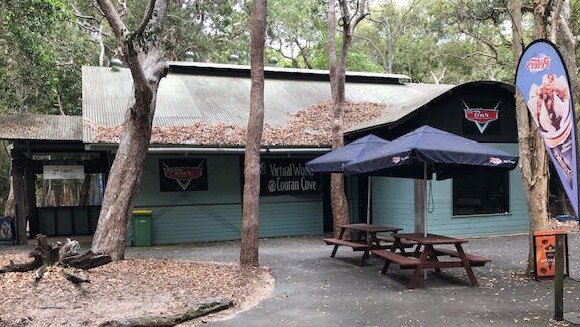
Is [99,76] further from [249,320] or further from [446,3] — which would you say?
[446,3]

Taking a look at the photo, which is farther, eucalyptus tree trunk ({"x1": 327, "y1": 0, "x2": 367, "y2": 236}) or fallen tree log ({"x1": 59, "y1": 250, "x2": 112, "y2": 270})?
eucalyptus tree trunk ({"x1": 327, "y1": 0, "x2": 367, "y2": 236})

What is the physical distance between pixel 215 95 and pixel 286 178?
3.55m

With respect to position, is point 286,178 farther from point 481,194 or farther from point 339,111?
point 481,194

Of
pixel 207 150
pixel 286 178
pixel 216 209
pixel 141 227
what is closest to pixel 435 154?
pixel 207 150

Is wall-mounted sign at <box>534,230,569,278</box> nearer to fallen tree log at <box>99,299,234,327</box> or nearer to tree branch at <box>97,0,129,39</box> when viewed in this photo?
fallen tree log at <box>99,299,234,327</box>

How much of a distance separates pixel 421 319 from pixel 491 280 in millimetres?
2540

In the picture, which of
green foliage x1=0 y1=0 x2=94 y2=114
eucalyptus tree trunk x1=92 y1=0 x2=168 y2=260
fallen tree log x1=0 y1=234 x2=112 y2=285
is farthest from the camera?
green foliage x1=0 y1=0 x2=94 y2=114

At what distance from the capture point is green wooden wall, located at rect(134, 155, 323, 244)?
13.1 m

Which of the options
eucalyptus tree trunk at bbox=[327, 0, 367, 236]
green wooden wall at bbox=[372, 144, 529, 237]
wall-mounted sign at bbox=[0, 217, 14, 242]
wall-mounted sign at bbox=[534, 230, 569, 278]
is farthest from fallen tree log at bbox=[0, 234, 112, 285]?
green wooden wall at bbox=[372, 144, 529, 237]

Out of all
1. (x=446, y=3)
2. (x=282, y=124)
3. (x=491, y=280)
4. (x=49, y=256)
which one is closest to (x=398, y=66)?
(x=446, y=3)

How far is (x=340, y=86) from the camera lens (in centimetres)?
1291

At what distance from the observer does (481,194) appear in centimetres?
1322

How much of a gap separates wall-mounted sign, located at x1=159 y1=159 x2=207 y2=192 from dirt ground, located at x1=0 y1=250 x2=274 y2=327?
195 inches

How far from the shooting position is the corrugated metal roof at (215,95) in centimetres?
1363
